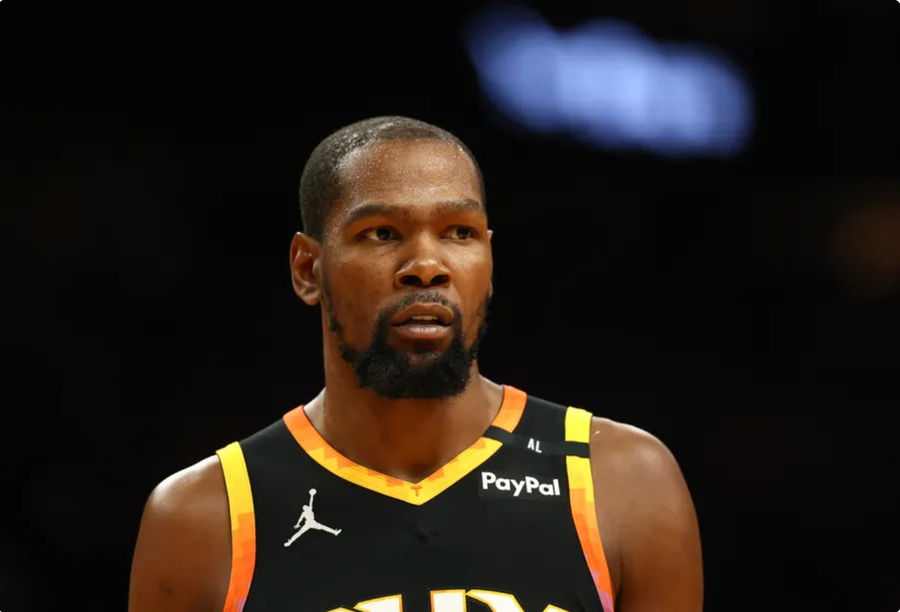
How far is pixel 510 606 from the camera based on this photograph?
8.38 ft

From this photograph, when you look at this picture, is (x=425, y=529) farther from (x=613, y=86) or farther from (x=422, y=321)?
(x=613, y=86)

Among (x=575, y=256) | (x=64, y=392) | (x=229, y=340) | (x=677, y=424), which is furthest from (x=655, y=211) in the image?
(x=64, y=392)

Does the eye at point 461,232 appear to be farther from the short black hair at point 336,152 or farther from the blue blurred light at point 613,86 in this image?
the blue blurred light at point 613,86

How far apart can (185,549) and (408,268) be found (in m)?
0.77

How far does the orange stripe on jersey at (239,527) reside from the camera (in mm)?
2602

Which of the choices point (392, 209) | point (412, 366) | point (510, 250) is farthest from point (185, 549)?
point (510, 250)

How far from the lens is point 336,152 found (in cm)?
278

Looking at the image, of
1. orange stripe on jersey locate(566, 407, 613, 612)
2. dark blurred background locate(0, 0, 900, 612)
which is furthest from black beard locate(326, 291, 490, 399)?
dark blurred background locate(0, 0, 900, 612)

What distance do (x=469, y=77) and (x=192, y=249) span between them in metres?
1.19

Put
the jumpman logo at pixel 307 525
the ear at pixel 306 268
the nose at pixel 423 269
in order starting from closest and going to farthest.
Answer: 1. the nose at pixel 423 269
2. the jumpman logo at pixel 307 525
3. the ear at pixel 306 268

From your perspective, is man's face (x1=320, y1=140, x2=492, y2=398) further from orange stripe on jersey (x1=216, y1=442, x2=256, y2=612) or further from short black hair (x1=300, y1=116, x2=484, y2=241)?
orange stripe on jersey (x1=216, y1=442, x2=256, y2=612)

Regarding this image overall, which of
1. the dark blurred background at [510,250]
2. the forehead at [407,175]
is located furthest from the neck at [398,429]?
the dark blurred background at [510,250]

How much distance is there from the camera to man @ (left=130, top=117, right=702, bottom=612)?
2.59 meters

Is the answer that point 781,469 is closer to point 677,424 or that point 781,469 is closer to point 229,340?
point 677,424
